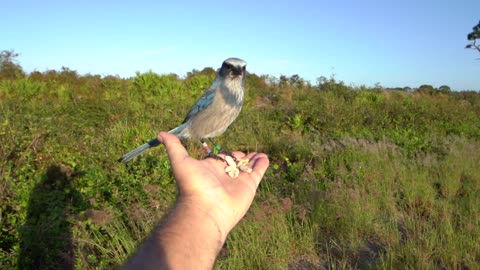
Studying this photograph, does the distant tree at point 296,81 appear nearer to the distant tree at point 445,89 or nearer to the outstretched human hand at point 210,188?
the distant tree at point 445,89

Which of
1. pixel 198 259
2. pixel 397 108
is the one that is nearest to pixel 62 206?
pixel 198 259

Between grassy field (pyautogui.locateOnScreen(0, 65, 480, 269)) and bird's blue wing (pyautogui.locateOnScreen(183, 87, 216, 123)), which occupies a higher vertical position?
bird's blue wing (pyautogui.locateOnScreen(183, 87, 216, 123))

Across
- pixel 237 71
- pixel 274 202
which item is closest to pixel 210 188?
pixel 237 71

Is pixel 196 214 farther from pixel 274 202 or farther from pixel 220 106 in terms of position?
pixel 274 202

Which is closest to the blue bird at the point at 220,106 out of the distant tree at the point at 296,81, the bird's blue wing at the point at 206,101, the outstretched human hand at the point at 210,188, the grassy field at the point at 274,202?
the bird's blue wing at the point at 206,101

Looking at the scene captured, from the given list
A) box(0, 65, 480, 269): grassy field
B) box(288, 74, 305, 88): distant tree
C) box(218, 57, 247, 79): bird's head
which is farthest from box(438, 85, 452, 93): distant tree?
box(218, 57, 247, 79): bird's head

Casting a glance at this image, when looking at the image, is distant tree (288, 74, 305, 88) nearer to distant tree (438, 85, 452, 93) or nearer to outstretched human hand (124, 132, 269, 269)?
distant tree (438, 85, 452, 93)

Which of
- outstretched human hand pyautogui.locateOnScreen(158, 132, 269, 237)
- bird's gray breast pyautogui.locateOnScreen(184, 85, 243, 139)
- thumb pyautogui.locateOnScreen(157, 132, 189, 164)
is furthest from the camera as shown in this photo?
bird's gray breast pyautogui.locateOnScreen(184, 85, 243, 139)

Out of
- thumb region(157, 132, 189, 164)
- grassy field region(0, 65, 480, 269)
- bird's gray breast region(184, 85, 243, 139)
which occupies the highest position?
→ bird's gray breast region(184, 85, 243, 139)
